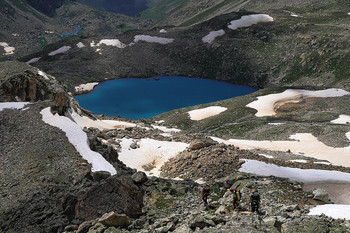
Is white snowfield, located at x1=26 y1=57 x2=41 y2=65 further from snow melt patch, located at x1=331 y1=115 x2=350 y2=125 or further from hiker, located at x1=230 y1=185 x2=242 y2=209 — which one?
hiker, located at x1=230 y1=185 x2=242 y2=209

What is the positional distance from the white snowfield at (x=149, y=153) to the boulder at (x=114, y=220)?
14423mm

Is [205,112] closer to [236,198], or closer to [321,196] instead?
[321,196]

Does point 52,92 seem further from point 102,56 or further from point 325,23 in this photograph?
point 325,23

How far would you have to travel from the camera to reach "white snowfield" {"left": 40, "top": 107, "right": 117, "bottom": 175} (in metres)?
22.7

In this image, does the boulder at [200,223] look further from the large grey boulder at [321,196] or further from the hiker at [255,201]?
the large grey boulder at [321,196]

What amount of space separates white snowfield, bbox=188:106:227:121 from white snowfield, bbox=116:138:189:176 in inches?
1207

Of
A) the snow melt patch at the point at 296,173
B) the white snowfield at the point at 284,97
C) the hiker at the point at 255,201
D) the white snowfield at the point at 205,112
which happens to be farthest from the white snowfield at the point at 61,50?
the hiker at the point at 255,201

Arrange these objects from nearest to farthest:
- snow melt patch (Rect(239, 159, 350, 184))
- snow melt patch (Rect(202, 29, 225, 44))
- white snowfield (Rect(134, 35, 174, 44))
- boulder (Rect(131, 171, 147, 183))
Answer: boulder (Rect(131, 171, 147, 183)) < snow melt patch (Rect(239, 159, 350, 184)) < snow melt patch (Rect(202, 29, 225, 44)) < white snowfield (Rect(134, 35, 174, 44))

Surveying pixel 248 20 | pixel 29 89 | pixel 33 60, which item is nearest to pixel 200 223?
pixel 29 89

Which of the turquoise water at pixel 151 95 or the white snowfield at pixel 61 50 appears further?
the white snowfield at pixel 61 50

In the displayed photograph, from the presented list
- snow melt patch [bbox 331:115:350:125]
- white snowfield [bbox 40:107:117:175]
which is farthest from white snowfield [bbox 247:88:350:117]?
white snowfield [bbox 40:107:117:175]

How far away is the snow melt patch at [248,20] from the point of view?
400ft

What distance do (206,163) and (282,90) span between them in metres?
52.1

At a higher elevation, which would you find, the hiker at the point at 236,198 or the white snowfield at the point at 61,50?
the hiker at the point at 236,198
